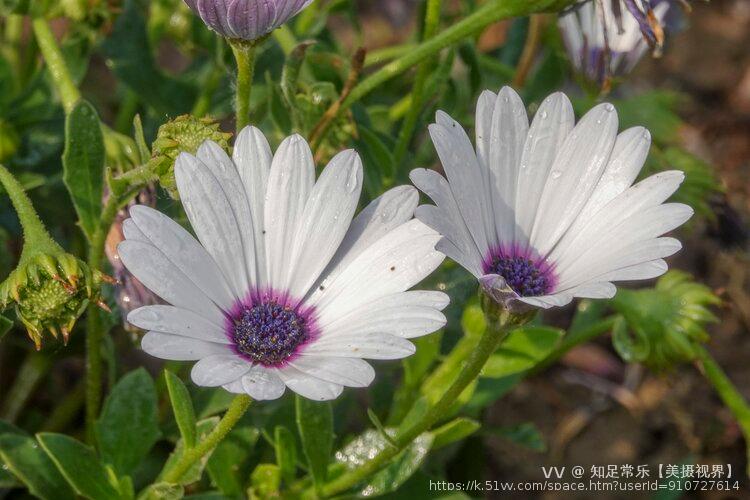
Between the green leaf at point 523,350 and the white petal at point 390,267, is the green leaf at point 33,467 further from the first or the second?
the green leaf at point 523,350

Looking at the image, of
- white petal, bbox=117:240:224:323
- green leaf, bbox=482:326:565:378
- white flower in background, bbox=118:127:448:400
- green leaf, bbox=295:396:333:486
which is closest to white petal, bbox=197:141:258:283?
white flower in background, bbox=118:127:448:400

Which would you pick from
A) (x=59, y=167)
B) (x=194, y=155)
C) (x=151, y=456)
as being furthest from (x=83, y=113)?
(x=151, y=456)

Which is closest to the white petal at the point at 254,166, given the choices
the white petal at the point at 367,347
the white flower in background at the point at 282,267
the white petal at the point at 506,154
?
the white flower in background at the point at 282,267

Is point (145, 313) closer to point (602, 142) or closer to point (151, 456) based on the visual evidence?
point (602, 142)

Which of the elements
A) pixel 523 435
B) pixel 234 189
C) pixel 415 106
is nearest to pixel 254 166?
pixel 234 189

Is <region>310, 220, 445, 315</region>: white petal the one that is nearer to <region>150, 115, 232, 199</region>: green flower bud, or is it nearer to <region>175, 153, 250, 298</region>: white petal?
<region>175, 153, 250, 298</region>: white petal

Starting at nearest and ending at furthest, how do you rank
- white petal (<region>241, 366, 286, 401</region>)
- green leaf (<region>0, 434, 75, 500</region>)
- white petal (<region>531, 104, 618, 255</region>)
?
white petal (<region>241, 366, 286, 401</region>) < white petal (<region>531, 104, 618, 255</region>) < green leaf (<region>0, 434, 75, 500</region>)
